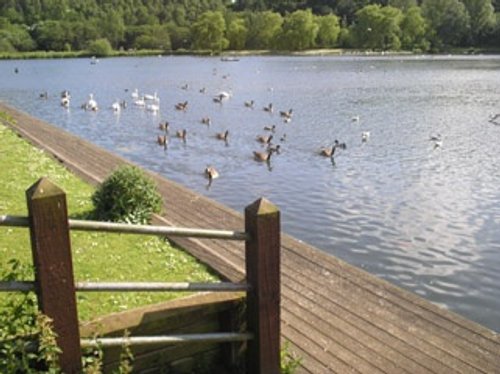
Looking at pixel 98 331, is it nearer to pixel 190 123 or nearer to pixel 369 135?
pixel 369 135

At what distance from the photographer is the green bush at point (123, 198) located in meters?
8.44

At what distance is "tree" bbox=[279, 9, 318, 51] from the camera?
12362 centimetres

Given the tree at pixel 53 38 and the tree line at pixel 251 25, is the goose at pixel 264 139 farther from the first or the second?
the tree at pixel 53 38

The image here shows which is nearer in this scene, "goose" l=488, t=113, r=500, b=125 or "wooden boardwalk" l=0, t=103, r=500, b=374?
"wooden boardwalk" l=0, t=103, r=500, b=374

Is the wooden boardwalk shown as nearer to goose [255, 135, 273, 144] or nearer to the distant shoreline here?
goose [255, 135, 273, 144]

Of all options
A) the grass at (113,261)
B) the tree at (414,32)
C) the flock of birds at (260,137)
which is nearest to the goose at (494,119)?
the flock of birds at (260,137)

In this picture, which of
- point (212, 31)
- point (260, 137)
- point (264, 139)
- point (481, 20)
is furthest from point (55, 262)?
point (212, 31)

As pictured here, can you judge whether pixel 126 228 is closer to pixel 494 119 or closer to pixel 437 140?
pixel 437 140

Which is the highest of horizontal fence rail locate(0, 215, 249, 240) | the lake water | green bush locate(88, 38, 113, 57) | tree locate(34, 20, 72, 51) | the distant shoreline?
tree locate(34, 20, 72, 51)

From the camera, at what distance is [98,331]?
13.9 ft

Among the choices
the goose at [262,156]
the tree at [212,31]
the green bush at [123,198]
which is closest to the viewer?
the green bush at [123,198]

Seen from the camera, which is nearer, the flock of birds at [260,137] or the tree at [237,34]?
the flock of birds at [260,137]

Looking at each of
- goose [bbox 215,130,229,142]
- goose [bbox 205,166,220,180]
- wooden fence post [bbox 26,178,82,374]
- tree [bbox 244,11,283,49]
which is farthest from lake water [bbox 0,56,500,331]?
tree [bbox 244,11,283,49]

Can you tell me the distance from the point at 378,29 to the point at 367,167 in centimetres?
10678
